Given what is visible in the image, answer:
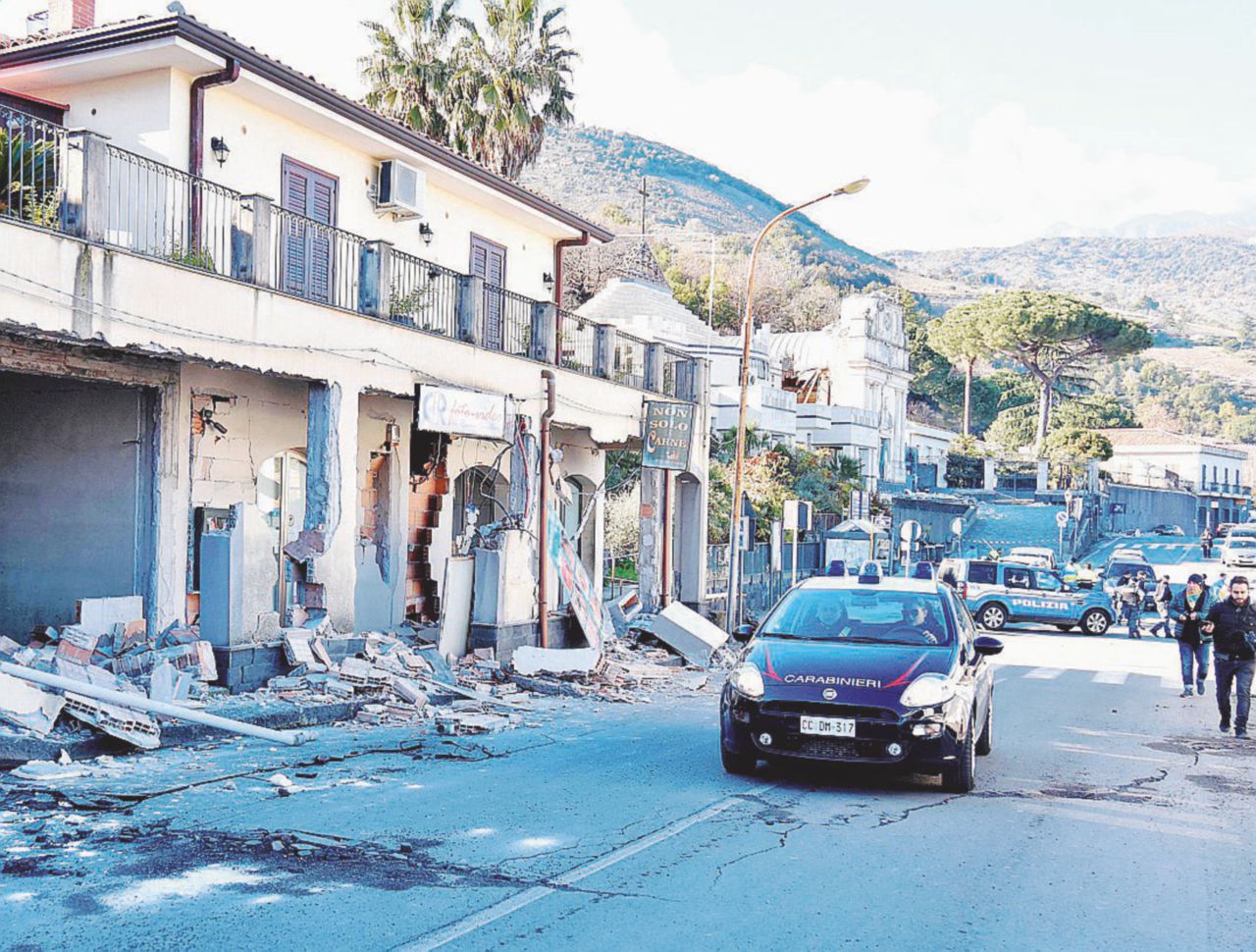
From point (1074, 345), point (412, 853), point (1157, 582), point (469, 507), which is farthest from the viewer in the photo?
point (1074, 345)

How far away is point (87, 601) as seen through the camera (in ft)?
44.5

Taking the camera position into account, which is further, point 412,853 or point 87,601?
point 87,601

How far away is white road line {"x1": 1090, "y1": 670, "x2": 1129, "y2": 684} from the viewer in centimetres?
2018

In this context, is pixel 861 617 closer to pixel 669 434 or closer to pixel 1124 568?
pixel 669 434

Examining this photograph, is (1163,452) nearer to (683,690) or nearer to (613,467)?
(613,467)

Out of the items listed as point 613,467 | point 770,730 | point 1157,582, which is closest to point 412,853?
point 770,730

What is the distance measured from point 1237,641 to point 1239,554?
44.5 m

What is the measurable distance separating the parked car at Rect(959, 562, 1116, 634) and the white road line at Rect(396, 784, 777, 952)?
25031 millimetres

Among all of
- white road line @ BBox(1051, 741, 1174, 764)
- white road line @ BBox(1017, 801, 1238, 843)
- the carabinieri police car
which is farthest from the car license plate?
white road line @ BBox(1051, 741, 1174, 764)

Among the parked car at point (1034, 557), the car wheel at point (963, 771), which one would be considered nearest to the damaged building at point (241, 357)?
the car wheel at point (963, 771)

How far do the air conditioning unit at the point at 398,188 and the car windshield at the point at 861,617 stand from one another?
34.3 ft

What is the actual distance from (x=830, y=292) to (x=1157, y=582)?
57261 millimetres

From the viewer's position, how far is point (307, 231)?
1611 centimetres

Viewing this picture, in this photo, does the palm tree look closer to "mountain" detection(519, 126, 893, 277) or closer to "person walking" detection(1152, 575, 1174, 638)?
"person walking" detection(1152, 575, 1174, 638)
